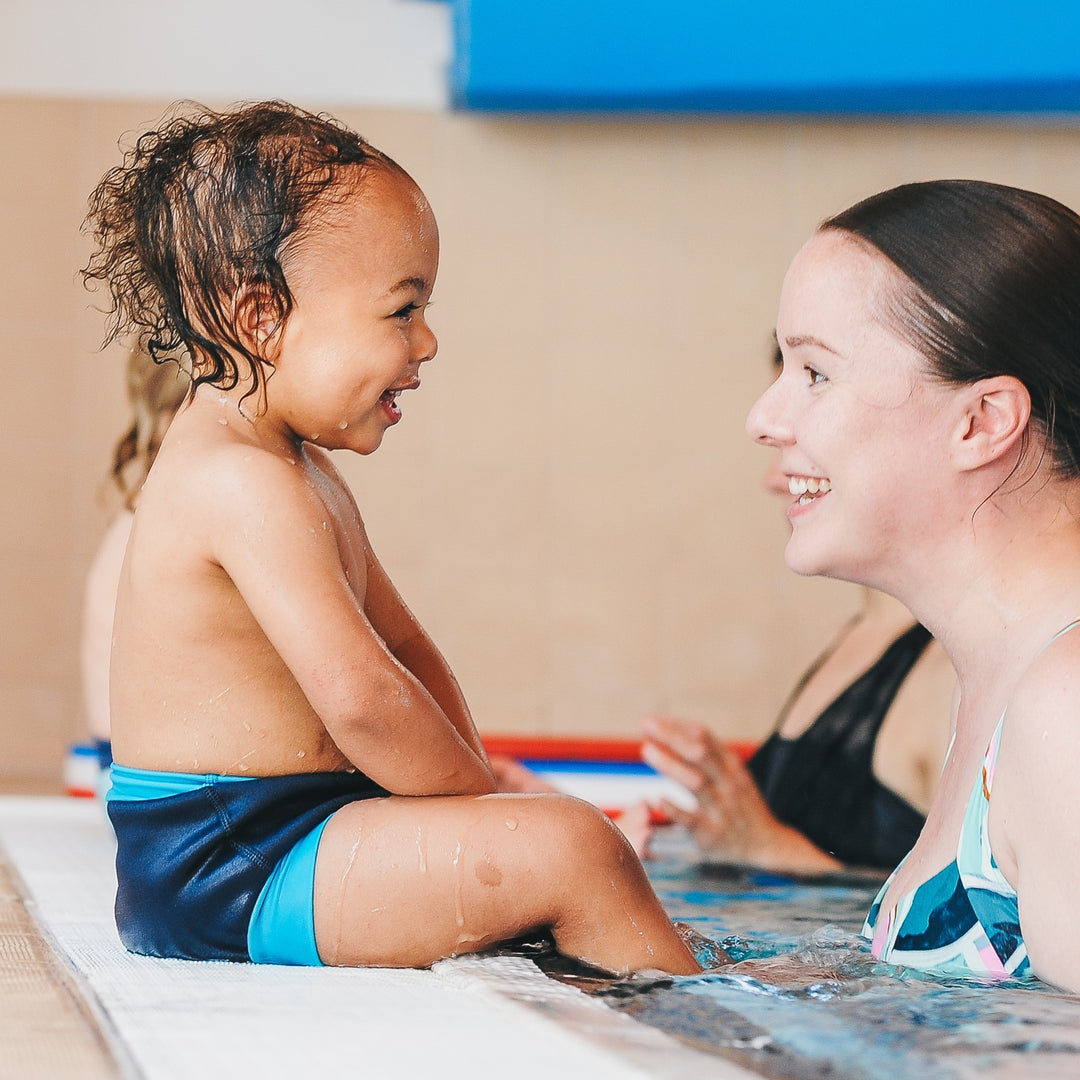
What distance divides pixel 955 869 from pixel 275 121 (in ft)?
3.68

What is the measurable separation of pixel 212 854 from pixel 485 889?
29 cm

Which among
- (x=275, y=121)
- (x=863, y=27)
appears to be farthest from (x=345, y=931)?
(x=863, y=27)

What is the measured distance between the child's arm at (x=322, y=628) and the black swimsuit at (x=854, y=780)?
5.19 feet

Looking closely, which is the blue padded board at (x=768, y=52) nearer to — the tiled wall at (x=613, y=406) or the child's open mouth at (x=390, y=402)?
the tiled wall at (x=613, y=406)

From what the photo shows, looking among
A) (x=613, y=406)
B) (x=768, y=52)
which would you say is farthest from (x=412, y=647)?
(x=613, y=406)

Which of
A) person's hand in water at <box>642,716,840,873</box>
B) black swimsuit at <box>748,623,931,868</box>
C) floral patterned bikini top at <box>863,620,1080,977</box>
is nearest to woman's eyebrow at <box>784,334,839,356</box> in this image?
floral patterned bikini top at <box>863,620,1080,977</box>

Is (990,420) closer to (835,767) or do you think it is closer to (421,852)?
(421,852)

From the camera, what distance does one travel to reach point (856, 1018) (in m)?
1.18

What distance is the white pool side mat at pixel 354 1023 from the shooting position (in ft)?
3.23

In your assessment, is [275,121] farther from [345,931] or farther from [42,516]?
[42,516]

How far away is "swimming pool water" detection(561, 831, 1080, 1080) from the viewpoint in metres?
1.02

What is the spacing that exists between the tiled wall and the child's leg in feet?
13.5

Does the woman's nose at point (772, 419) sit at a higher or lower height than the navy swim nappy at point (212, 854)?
higher

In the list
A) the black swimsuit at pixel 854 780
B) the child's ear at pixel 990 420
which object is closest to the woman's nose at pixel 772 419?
the child's ear at pixel 990 420
